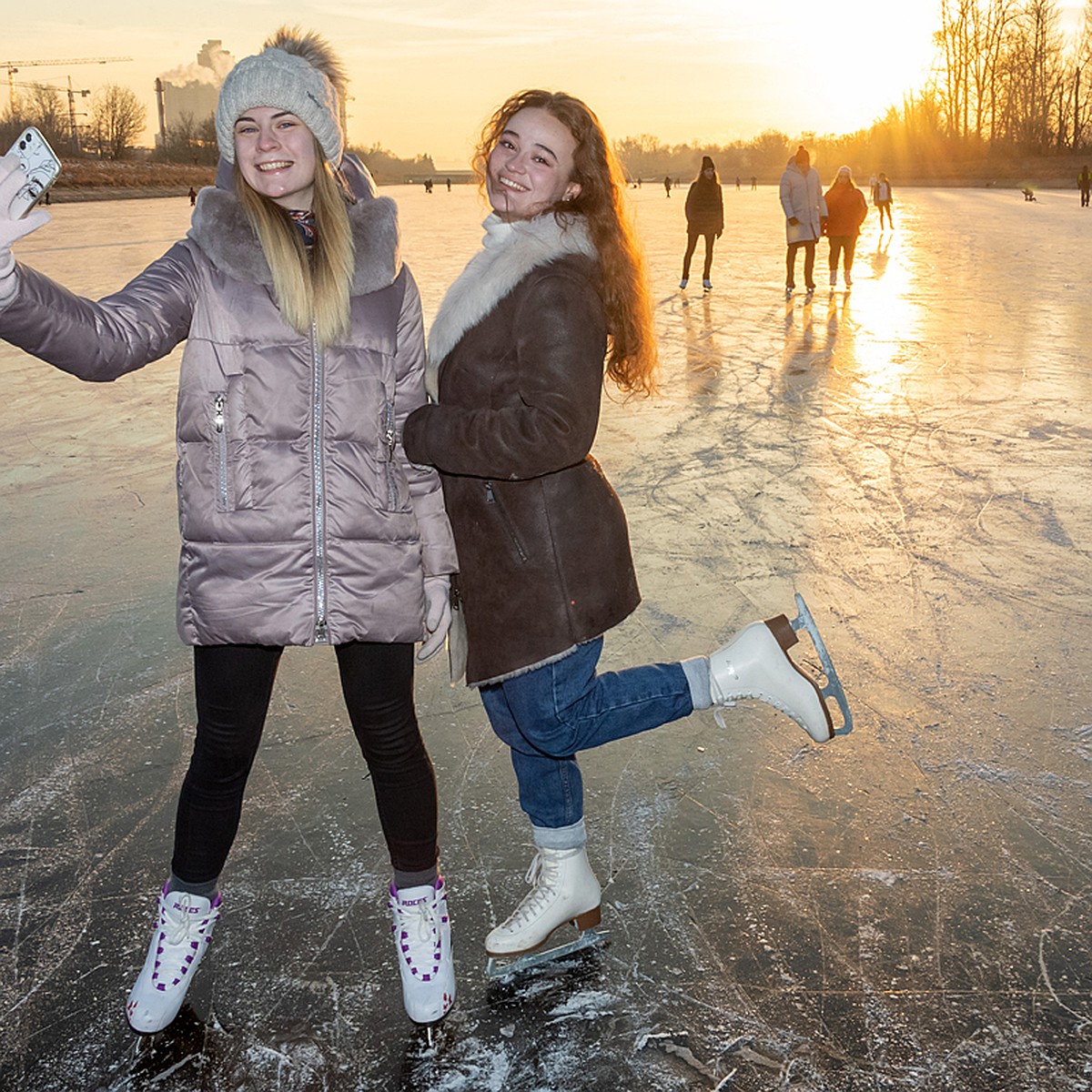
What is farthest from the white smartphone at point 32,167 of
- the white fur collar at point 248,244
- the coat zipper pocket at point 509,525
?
the coat zipper pocket at point 509,525

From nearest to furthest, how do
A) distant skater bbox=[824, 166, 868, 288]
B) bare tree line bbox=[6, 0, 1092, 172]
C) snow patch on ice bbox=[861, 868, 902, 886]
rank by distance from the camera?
snow patch on ice bbox=[861, 868, 902, 886]
distant skater bbox=[824, 166, 868, 288]
bare tree line bbox=[6, 0, 1092, 172]

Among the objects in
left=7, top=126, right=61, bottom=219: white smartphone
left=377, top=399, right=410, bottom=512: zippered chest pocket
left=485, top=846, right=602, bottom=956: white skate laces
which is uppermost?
left=7, top=126, right=61, bottom=219: white smartphone

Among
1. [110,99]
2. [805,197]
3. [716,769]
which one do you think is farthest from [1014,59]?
[716,769]

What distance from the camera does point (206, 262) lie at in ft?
6.64

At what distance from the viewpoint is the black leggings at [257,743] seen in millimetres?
2068

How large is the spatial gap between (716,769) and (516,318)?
1457mm

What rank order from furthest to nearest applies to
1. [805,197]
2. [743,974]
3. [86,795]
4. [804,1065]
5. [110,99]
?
[110,99] → [805,197] → [86,795] → [743,974] → [804,1065]

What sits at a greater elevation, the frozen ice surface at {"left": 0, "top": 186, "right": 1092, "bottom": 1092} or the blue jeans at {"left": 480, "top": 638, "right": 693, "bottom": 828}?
the blue jeans at {"left": 480, "top": 638, "right": 693, "bottom": 828}

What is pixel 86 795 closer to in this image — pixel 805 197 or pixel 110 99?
pixel 805 197

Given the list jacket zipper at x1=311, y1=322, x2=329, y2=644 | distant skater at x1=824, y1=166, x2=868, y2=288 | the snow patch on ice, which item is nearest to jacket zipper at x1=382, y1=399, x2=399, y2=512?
jacket zipper at x1=311, y1=322, x2=329, y2=644

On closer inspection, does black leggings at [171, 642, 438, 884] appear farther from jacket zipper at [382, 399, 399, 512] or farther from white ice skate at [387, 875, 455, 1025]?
jacket zipper at [382, 399, 399, 512]

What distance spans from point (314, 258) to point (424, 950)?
4.22 feet

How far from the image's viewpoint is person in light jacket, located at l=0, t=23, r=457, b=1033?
1991 millimetres

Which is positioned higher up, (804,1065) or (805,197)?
(805,197)
